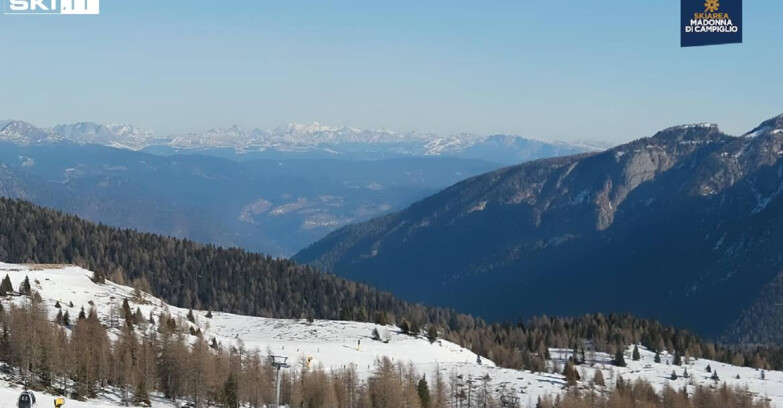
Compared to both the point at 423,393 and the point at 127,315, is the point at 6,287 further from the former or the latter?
the point at 423,393

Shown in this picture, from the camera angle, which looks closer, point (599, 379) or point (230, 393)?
point (230, 393)

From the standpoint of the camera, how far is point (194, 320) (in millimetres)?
195000

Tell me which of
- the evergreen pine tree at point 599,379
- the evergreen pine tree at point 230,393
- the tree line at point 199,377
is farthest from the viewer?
the evergreen pine tree at point 599,379

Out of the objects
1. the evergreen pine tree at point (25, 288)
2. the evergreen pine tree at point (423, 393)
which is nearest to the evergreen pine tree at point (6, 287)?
the evergreen pine tree at point (25, 288)

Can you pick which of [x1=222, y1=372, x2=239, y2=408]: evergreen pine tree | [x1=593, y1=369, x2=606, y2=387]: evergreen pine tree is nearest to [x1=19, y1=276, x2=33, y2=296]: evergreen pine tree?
[x1=222, y1=372, x2=239, y2=408]: evergreen pine tree

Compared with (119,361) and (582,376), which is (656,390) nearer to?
(582,376)

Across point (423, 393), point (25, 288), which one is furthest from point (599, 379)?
point (25, 288)

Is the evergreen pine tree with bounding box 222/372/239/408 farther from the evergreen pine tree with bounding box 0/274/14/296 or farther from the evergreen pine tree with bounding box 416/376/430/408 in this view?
the evergreen pine tree with bounding box 0/274/14/296

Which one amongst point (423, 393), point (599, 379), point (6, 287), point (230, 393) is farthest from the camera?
point (599, 379)

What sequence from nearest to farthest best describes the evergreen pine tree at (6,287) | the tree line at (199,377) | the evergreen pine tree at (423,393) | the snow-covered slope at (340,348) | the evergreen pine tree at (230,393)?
the tree line at (199,377)
the evergreen pine tree at (230,393)
the evergreen pine tree at (423,393)
the evergreen pine tree at (6,287)
the snow-covered slope at (340,348)

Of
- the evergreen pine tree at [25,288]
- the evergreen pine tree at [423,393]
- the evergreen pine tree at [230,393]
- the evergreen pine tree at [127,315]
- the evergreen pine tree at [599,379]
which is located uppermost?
the evergreen pine tree at [25,288]

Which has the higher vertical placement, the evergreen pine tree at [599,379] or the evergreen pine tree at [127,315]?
the evergreen pine tree at [127,315]

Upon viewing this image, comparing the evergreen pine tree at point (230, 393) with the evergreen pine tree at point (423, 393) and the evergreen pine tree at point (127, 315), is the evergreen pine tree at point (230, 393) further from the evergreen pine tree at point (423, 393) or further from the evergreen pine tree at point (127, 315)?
the evergreen pine tree at point (127, 315)

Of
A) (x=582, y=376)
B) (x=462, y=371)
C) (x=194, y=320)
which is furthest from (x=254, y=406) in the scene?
(x=582, y=376)
